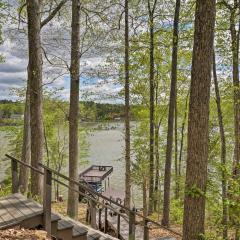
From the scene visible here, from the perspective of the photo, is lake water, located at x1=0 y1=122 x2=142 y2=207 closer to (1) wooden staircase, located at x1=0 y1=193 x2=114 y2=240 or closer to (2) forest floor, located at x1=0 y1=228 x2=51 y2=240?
(1) wooden staircase, located at x1=0 y1=193 x2=114 y2=240

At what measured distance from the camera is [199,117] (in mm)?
6020

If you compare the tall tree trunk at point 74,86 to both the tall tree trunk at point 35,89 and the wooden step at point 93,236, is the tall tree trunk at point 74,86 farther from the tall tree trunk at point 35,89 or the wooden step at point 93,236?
the wooden step at point 93,236

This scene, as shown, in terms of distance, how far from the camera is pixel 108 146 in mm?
52906

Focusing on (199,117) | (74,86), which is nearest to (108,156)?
(74,86)

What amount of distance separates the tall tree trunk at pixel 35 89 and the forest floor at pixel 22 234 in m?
3.50

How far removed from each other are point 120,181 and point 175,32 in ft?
77.7

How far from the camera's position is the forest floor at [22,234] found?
4.74m

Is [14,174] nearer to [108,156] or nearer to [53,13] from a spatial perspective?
[53,13]

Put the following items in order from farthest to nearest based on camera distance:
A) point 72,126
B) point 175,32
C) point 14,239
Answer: point 175,32 < point 72,126 < point 14,239

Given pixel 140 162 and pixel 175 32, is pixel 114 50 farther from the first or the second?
pixel 140 162

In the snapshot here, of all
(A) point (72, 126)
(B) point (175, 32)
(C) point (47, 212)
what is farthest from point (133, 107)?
(C) point (47, 212)

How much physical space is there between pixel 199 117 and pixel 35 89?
4.23m

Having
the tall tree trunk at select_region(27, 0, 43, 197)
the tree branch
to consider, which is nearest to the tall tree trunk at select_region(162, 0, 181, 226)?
the tree branch

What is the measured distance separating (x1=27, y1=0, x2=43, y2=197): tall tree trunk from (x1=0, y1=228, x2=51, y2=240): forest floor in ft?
11.5
